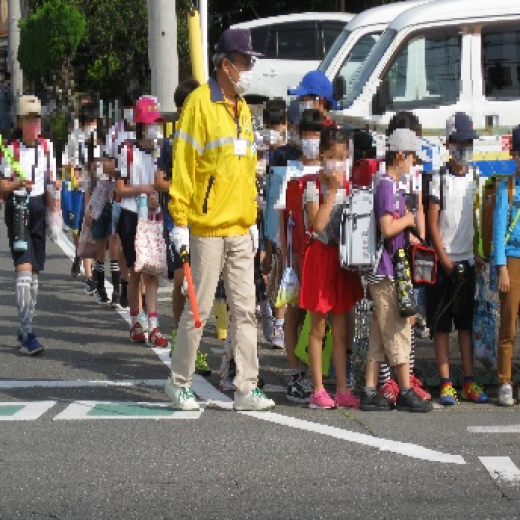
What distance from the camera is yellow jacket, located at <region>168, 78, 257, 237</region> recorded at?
8.57 metres

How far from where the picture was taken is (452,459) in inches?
295

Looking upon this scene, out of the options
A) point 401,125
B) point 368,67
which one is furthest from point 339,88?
point 401,125

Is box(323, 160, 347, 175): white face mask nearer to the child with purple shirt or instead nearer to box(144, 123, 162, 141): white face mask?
the child with purple shirt

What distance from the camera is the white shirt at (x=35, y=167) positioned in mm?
11023

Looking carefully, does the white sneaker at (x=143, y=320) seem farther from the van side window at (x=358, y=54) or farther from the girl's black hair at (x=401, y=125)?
the van side window at (x=358, y=54)

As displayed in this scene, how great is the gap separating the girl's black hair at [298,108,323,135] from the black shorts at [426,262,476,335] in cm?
117

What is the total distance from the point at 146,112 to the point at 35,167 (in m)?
0.96

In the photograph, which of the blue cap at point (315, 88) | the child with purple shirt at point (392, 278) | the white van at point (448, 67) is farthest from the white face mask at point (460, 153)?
the white van at point (448, 67)

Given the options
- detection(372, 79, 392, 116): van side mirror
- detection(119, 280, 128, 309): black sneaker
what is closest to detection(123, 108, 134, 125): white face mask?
detection(119, 280, 128, 309): black sneaker

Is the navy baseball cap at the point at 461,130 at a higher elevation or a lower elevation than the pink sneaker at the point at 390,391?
higher

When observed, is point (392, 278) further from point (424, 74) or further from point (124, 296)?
point (124, 296)

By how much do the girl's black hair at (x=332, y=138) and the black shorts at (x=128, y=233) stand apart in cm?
307

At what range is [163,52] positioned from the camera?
1528 centimetres

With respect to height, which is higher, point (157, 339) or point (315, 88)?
point (315, 88)
